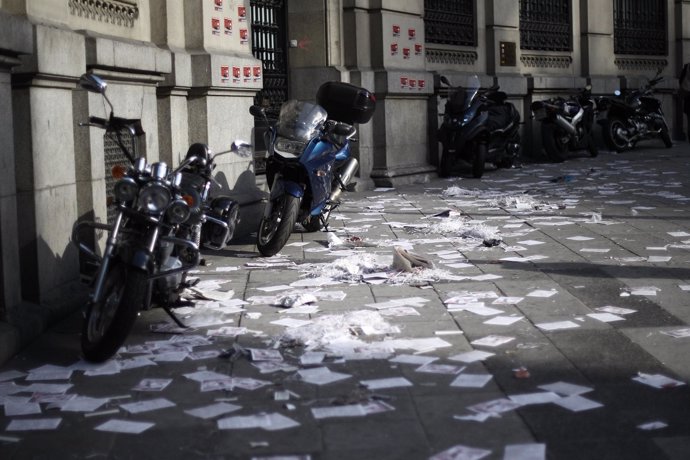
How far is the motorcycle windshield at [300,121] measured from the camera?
933 cm

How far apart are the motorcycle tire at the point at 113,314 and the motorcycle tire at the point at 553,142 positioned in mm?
14614

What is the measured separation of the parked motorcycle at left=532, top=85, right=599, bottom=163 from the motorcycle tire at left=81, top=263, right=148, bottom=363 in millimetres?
14356

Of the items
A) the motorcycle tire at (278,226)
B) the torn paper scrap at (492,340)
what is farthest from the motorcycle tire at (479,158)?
the torn paper scrap at (492,340)

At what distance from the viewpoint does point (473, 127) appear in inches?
632

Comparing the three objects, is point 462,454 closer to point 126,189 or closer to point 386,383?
point 386,383

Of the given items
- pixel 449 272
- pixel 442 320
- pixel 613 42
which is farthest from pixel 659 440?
pixel 613 42

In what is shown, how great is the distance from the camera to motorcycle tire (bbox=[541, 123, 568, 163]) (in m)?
19.4

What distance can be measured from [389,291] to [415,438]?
3.11m

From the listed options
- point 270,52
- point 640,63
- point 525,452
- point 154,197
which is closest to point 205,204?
point 154,197

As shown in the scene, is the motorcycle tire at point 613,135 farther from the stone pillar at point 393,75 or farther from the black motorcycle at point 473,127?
the stone pillar at point 393,75

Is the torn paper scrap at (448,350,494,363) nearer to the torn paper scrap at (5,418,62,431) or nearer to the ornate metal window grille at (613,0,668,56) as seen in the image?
the torn paper scrap at (5,418,62,431)

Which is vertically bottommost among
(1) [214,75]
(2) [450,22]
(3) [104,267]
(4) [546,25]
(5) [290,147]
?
(3) [104,267]

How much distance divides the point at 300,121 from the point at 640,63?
54.4ft

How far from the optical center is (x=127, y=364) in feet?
18.4
